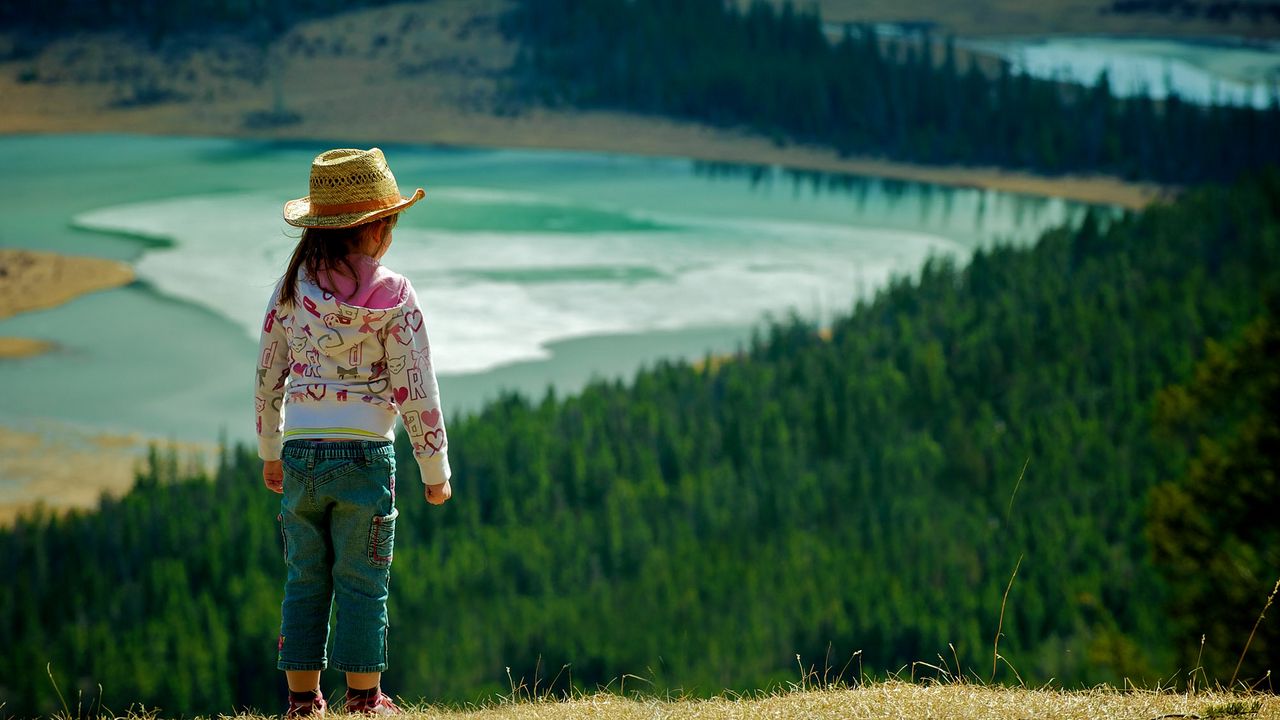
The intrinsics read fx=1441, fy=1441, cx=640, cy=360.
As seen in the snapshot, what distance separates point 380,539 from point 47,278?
79776 mm

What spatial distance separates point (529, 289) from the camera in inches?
3034

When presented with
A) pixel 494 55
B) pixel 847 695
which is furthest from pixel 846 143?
pixel 847 695

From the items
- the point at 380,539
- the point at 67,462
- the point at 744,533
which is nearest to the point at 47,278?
the point at 67,462

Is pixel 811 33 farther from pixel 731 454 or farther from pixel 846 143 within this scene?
pixel 731 454

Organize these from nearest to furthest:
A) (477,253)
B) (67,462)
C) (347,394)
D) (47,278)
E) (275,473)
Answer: (347,394), (275,473), (67,462), (47,278), (477,253)

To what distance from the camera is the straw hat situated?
7.82 meters

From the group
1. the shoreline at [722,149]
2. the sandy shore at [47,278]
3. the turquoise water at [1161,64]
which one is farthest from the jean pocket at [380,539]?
the turquoise water at [1161,64]

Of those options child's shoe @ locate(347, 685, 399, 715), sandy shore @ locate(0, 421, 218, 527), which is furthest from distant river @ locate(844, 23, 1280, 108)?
child's shoe @ locate(347, 685, 399, 715)

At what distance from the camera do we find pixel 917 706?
821 cm

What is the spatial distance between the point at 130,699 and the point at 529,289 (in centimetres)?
3234

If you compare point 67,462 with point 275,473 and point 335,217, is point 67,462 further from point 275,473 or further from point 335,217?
point 335,217

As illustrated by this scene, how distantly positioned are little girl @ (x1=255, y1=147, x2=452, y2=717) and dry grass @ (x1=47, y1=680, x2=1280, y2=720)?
42.4 inches

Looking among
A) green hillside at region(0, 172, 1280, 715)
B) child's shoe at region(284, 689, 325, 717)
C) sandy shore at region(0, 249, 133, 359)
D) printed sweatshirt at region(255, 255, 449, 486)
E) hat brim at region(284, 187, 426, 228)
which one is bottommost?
green hillside at region(0, 172, 1280, 715)

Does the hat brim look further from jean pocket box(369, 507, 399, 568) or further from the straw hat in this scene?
jean pocket box(369, 507, 399, 568)
